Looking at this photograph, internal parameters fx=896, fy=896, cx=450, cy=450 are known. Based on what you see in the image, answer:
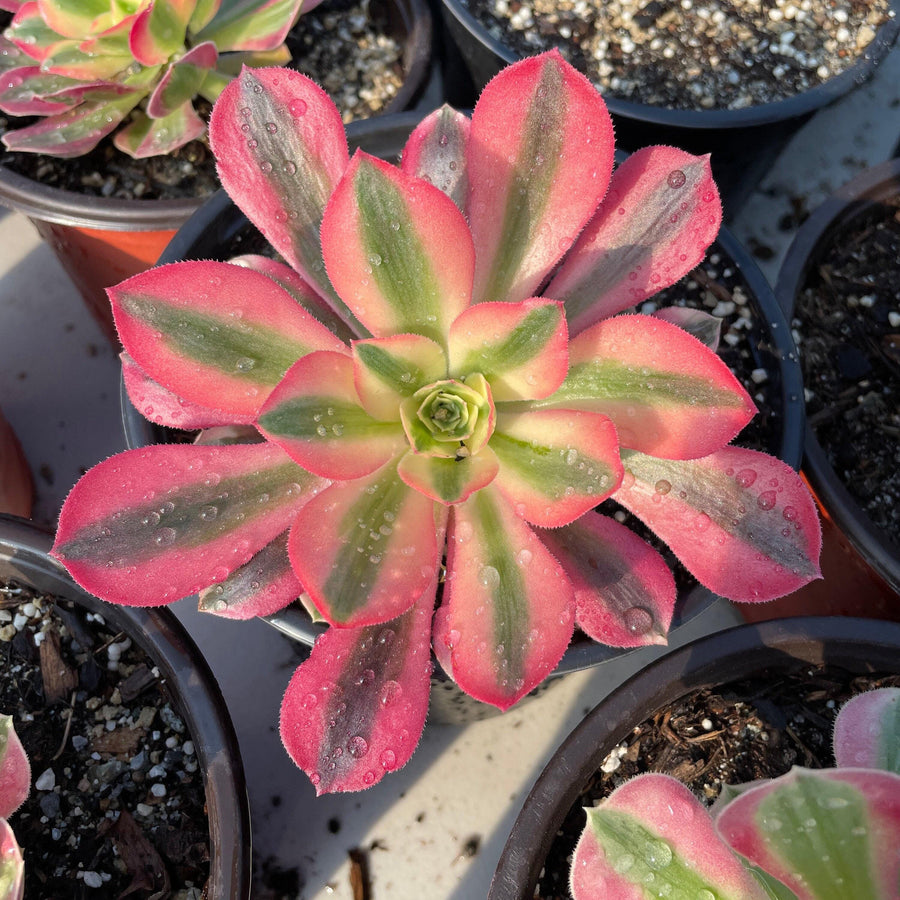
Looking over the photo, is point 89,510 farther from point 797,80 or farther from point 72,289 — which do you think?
point 797,80

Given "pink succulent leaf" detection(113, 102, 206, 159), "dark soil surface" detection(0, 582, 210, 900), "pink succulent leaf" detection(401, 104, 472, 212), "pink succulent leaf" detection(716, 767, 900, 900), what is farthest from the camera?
"pink succulent leaf" detection(113, 102, 206, 159)

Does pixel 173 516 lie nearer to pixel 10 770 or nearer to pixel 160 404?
pixel 160 404

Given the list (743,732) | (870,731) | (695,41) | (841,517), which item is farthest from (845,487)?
(695,41)

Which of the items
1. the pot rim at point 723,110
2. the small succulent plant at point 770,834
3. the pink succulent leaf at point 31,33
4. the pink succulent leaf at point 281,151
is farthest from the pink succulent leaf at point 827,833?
the pink succulent leaf at point 31,33

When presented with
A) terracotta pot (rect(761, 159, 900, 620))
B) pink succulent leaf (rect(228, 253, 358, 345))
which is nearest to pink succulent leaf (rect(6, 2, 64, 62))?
pink succulent leaf (rect(228, 253, 358, 345))

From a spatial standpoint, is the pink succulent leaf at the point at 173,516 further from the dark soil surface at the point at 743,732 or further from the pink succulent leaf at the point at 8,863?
the dark soil surface at the point at 743,732

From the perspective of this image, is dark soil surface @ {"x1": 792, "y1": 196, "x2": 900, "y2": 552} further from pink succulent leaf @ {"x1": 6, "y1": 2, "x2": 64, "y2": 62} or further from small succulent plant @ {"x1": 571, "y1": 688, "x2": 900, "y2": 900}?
pink succulent leaf @ {"x1": 6, "y1": 2, "x2": 64, "y2": 62}

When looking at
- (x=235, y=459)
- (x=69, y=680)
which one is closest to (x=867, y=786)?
(x=235, y=459)
